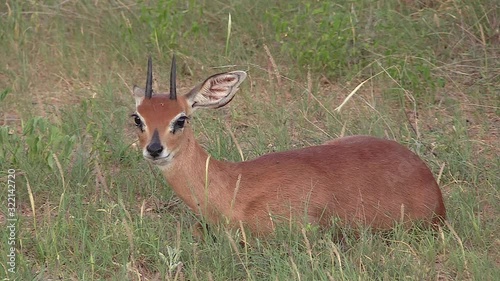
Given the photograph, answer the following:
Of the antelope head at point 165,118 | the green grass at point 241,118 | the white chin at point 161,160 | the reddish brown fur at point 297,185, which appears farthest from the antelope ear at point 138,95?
the green grass at point 241,118

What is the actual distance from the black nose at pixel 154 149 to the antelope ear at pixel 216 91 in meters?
0.40

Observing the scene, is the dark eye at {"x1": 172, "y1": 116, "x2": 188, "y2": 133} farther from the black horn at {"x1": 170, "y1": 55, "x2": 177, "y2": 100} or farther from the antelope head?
the black horn at {"x1": 170, "y1": 55, "x2": 177, "y2": 100}

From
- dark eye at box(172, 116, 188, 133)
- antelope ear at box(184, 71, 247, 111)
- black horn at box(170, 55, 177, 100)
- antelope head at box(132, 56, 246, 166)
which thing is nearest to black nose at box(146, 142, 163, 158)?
antelope head at box(132, 56, 246, 166)

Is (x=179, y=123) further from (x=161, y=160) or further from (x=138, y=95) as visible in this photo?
(x=138, y=95)

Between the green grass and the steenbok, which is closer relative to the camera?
the green grass

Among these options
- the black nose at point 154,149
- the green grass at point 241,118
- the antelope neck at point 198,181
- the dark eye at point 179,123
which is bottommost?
the green grass at point 241,118

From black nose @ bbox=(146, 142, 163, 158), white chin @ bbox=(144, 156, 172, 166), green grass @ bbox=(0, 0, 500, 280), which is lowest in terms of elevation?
green grass @ bbox=(0, 0, 500, 280)

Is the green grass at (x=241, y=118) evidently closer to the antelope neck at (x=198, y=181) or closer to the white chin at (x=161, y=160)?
the antelope neck at (x=198, y=181)

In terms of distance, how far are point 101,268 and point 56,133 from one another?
3.62 ft

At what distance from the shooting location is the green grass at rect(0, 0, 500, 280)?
4781mm

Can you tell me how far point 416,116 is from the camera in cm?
660

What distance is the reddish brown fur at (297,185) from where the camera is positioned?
502cm

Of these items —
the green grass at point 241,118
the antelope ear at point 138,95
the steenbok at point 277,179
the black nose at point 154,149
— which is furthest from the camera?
the antelope ear at point 138,95

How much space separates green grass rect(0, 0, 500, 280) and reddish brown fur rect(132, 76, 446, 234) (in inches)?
4.7
